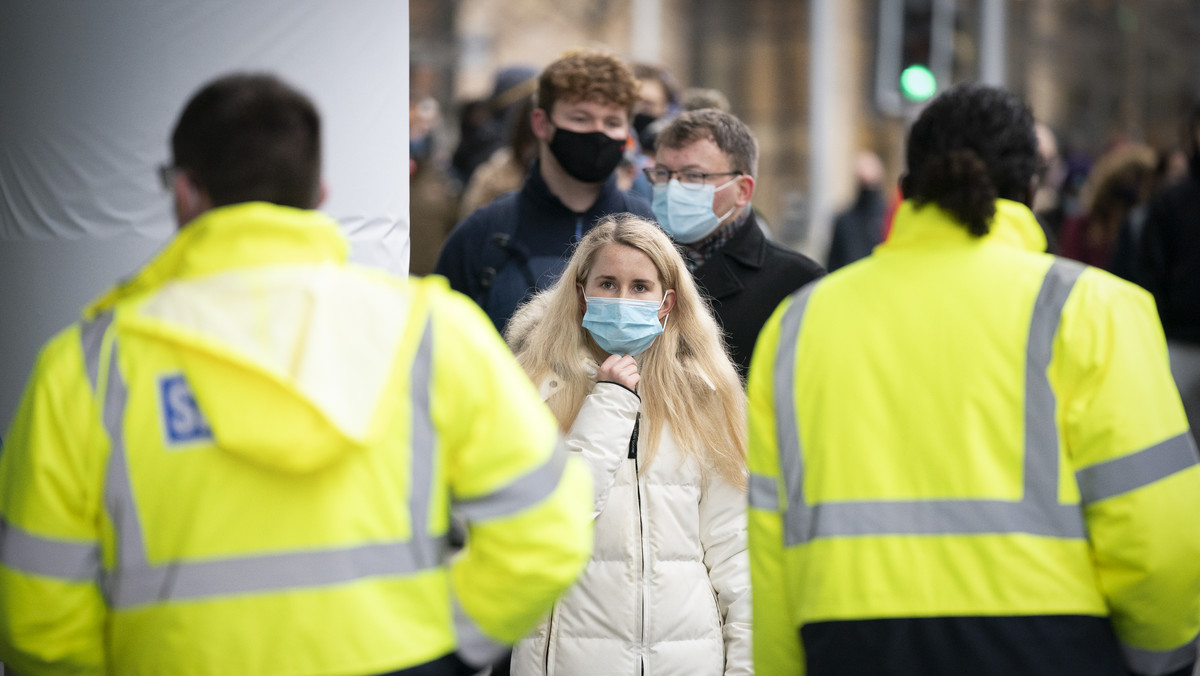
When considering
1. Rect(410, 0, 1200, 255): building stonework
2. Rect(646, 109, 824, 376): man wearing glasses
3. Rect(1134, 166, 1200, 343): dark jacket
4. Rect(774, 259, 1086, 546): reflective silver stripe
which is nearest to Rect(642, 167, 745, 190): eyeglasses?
Rect(646, 109, 824, 376): man wearing glasses

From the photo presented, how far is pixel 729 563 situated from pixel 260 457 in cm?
174

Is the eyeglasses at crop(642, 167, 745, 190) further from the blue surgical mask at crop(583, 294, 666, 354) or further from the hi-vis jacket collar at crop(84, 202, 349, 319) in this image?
the hi-vis jacket collar at crop(84, 202, 349, 319)

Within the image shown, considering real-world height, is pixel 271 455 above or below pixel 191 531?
above

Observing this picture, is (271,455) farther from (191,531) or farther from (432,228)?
(432,228)

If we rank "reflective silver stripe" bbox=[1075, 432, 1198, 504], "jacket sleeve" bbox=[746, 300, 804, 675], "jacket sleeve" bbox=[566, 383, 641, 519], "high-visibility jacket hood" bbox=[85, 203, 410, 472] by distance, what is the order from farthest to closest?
1. "jacket sleeve" bbox=[566, 383, 641, 519]
2. "jacket sleeve" bbox=[746, 300, 804, 675]
3. "reflective silver stripe" bbox=[1075, 432, 1198, 504]
4. "high-visibility jacket hood" bbox=[85, 203, 410, 472]

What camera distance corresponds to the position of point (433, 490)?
2.44m

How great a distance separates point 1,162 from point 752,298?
2.43 meters

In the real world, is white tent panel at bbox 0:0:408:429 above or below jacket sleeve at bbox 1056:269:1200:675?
above

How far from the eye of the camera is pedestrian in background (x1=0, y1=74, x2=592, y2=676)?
2.33m

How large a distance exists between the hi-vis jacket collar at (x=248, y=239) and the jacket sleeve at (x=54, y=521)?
0.82ft

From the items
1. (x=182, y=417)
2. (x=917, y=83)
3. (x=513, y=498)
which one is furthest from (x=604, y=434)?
(x=917, y=83)

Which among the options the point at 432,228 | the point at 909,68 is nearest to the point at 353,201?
the point at 432,228

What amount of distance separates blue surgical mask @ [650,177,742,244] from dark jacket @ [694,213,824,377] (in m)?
0.10

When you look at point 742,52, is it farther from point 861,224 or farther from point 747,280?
point 747,280
